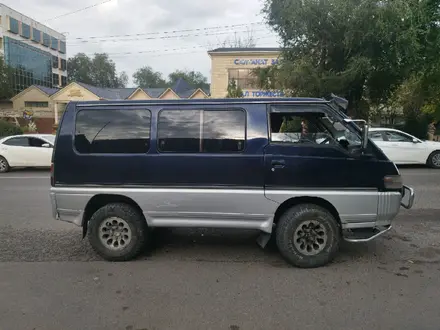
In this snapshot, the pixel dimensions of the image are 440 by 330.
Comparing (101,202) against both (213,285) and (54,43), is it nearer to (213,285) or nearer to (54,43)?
(213,285)

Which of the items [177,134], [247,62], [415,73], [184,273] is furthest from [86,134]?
[247,62]

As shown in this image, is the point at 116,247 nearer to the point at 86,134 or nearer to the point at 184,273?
the point at 184,273

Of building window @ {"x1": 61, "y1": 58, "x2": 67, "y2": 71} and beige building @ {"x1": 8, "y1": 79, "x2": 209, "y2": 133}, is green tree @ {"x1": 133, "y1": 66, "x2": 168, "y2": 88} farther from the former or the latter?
beige building @ {"x1": 8, "y1": 79, "x2": 209, "y2": 133}

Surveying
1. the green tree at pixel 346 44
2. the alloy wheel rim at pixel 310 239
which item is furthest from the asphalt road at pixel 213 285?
the green tree at pixel 346 44

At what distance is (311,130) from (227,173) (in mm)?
1155

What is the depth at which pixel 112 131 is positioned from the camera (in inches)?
181

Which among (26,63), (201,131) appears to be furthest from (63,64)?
(201,131)

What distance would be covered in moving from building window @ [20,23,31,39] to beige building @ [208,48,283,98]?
4732 cm

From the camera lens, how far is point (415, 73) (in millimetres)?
17375

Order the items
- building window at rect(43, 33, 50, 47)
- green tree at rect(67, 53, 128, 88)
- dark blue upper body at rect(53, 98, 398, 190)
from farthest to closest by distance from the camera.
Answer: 1. green tree at rect(67, 53, 128, 88)
2. building window at rect(43, 33, 50, 47)
3. dark blue upper body at rect(53, 98, 398, 190)

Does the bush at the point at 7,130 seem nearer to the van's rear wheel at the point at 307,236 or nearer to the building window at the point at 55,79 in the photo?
the van's rear wheel at the point at 307,236

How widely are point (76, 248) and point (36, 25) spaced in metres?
78.4

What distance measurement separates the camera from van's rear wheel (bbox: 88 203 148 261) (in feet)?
15.1

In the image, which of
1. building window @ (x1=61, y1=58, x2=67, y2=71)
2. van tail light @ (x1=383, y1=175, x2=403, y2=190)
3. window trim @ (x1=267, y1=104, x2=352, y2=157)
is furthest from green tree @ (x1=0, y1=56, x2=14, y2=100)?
van tail light @ (x1=383, y1=175, x2=403, y2=190)
